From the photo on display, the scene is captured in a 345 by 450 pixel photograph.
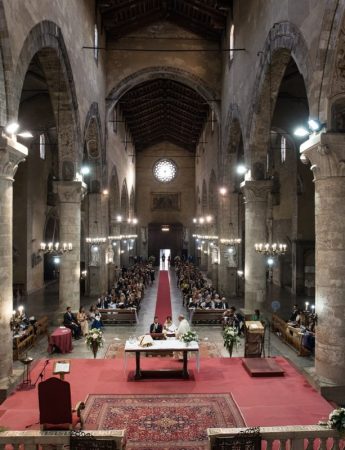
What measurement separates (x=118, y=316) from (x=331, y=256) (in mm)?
10599

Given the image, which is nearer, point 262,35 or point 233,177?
point 262,35

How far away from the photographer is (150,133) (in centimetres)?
4244

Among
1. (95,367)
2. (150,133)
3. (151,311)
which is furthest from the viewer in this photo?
(150,133)

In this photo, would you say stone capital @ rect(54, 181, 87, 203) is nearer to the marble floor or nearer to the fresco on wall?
the marble floor

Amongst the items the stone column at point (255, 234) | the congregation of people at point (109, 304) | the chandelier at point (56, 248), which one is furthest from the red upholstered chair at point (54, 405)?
the stone column at point (255, 234)

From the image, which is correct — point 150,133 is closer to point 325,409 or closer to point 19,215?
point 19,215

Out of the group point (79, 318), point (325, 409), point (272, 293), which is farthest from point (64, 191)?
point (272, 293)

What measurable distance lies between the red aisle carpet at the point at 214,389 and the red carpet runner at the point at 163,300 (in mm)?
7187

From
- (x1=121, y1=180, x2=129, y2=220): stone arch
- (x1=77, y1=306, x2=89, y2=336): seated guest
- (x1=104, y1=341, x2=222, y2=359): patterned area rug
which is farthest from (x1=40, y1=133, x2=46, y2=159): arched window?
(x1=104, y1=341, x2=222, y2=359): patterned area rug

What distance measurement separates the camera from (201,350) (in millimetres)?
14180

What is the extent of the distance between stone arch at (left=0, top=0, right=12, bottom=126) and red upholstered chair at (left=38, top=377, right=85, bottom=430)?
557cm

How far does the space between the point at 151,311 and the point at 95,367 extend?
9694 millimetres

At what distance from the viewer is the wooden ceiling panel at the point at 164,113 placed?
30469mm

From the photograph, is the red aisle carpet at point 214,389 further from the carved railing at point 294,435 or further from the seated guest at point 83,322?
the seated guest at point 83,322
